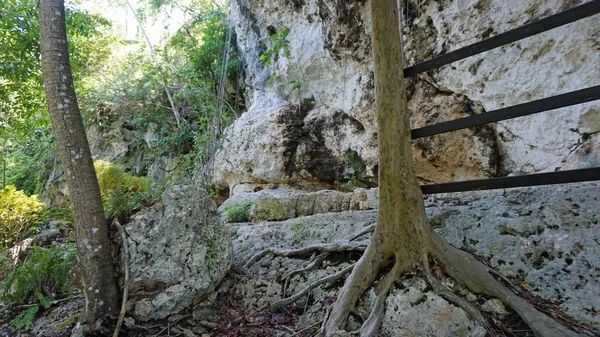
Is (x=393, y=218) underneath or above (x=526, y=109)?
underneath

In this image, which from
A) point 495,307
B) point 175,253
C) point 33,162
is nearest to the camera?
point 495,307

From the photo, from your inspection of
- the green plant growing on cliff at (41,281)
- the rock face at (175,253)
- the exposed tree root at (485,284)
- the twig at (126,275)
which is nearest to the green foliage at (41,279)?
the green plant growing on cliff at (41,281)

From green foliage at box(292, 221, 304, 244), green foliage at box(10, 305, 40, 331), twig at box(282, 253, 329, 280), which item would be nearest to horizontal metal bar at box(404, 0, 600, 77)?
twig at box(282, 253, 329, 280)

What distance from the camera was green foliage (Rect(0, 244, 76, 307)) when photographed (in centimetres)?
404

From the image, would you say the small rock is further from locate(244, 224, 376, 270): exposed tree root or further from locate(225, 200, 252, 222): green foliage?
locate(225, 200, 252, 222): green foliage

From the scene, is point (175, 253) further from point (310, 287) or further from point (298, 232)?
point (298, 232)

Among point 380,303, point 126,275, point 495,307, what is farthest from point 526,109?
point 126,275

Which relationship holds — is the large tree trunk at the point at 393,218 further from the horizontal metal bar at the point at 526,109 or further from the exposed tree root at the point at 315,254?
the exposed tree root at the point at 315,254

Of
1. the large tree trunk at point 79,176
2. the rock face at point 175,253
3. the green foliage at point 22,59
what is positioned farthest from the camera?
the green foliage at point 22,59

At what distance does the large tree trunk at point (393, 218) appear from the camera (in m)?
2.57

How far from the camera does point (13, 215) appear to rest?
21.5 ft

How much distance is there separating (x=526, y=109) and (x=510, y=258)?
1.26m

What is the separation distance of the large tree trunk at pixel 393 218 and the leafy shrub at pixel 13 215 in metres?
7.26

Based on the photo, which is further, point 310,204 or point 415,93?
point 310,204
